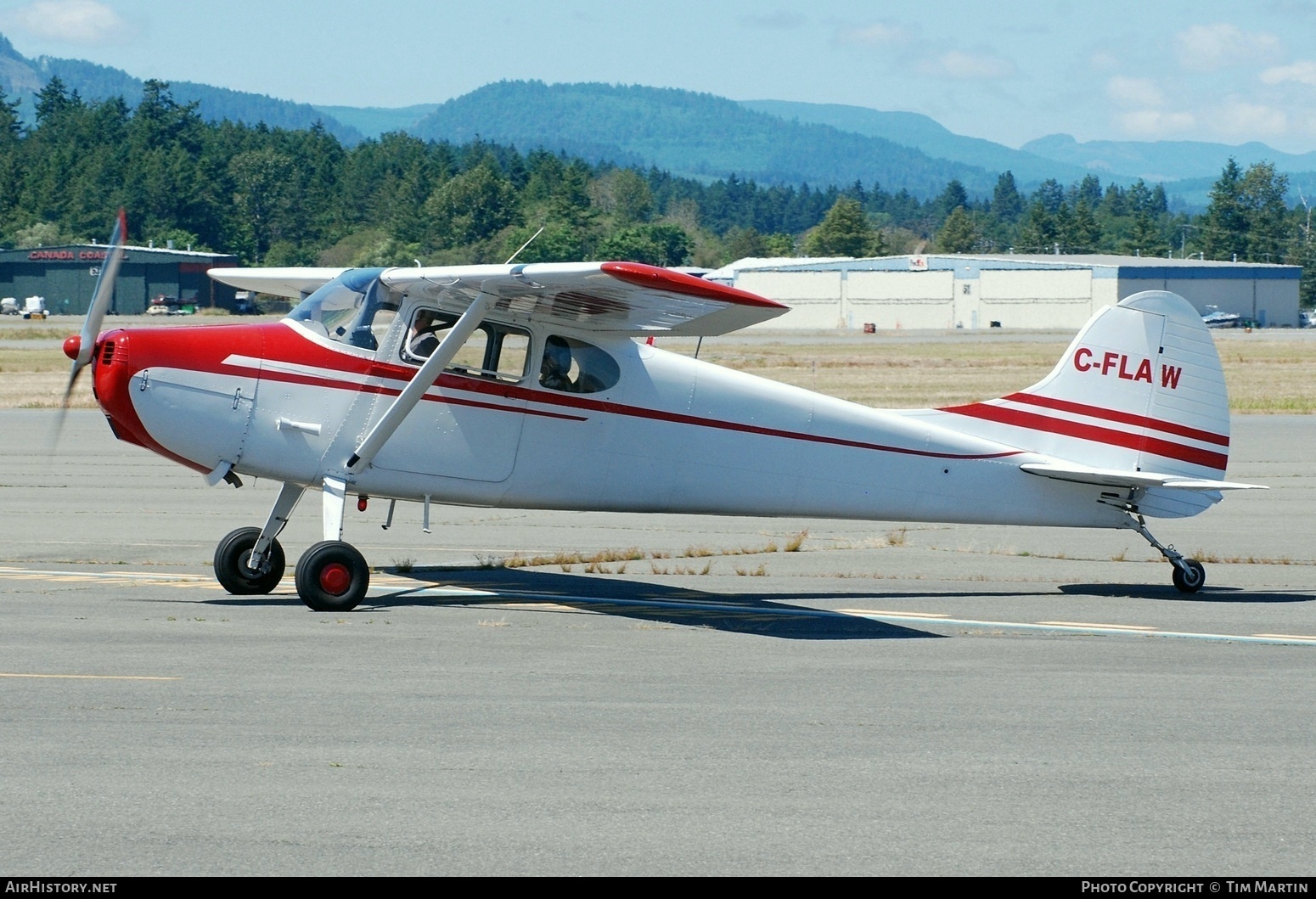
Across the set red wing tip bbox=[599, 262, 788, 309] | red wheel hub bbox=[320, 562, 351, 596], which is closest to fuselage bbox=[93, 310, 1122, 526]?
red wheel hub bbox=[320, 562, 351, 596]

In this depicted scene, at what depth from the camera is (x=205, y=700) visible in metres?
8.16

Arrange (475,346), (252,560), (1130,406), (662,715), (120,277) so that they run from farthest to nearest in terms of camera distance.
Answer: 1. (120,277)
2. (1130,406)
3. (252,560)
4. (475,346)
5. (662,715)

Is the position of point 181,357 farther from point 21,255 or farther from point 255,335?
point 21,255

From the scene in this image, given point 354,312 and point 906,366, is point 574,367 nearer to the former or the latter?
point 354,312

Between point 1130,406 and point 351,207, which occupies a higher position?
point 351,207

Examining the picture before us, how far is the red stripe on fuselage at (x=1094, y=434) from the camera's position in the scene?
13.5 metres

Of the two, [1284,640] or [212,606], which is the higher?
[1284,640]

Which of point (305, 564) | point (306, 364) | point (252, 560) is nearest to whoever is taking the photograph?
point (305, 564)

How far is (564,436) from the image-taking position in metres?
12.4

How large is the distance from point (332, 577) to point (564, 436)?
214 cm

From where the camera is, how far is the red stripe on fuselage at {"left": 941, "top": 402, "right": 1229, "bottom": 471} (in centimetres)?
1349

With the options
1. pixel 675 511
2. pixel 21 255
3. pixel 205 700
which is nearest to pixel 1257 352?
pixel 675 511

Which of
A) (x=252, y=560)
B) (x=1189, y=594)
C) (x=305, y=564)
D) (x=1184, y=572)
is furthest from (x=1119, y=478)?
(x=252, y=560)
